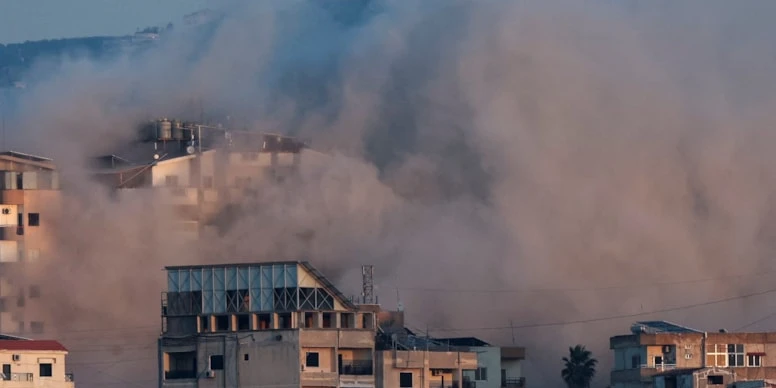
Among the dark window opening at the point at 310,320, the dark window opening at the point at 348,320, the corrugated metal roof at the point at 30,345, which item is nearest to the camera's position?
the dark window opening at the point at 310,320

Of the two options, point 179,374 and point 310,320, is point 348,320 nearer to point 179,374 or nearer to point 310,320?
point 310,320

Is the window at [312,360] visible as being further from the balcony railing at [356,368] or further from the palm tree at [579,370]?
the palm tree at [579,370]

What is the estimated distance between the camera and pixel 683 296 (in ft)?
273

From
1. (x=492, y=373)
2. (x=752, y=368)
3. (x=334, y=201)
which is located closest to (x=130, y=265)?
(x=334, y=201)

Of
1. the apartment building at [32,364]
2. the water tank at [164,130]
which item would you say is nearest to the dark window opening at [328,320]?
the apartment building at [32,364]

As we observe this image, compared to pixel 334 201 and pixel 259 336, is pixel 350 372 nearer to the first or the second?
pixel 259 336

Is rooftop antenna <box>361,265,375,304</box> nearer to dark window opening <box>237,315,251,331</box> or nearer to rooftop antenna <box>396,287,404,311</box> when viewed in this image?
rooftop antenna <box>396,287,404,311</box>

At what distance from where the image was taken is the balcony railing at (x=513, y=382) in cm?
6738

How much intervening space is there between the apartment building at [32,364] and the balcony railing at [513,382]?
11.9 meters

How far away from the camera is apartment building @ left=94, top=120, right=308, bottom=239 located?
82.1 m

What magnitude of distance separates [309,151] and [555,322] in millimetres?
12888

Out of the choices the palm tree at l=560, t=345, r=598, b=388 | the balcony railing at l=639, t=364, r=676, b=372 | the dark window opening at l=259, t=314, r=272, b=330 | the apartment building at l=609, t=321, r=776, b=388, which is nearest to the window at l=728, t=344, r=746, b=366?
the apartment building at l=609, t=321, r=776, b=388

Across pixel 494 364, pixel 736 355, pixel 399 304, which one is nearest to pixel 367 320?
pixel 494 364

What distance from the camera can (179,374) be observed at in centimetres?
6025
